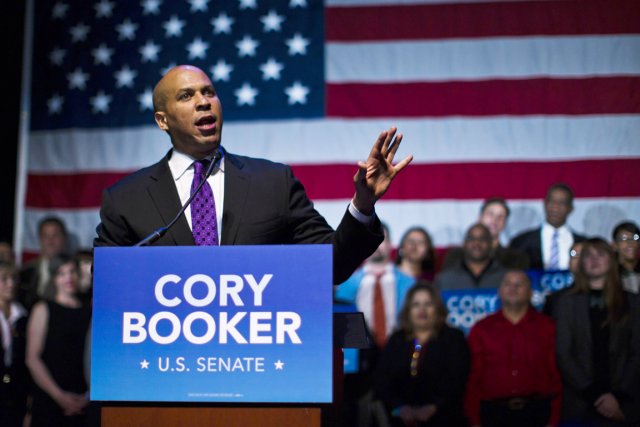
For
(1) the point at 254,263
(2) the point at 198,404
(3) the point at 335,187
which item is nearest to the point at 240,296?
(1) the point at 254,263

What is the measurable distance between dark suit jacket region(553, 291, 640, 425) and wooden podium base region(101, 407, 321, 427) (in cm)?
337

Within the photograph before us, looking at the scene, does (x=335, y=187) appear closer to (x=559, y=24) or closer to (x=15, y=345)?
(x=559, y=24)

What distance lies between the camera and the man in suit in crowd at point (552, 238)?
242 inches

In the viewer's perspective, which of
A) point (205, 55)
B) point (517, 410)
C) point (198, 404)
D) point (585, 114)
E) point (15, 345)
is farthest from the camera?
point (205, 55)

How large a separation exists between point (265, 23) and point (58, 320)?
327 centimetres

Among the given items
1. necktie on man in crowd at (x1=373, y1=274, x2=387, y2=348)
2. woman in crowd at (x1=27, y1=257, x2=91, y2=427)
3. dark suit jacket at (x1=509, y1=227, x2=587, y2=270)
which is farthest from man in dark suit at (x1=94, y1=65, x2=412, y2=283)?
dark suit jacket at (x1=509, y1=227, x2=587, y2=270)

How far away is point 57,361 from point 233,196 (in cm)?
328

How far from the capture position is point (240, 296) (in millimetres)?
1962

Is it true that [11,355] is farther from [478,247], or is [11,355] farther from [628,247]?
[628,247]

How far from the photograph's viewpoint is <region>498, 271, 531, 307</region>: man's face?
201 inches

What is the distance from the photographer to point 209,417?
194cm

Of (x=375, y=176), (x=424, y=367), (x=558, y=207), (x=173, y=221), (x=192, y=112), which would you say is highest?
(x=558, y=207)

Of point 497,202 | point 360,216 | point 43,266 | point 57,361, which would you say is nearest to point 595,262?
point 497,202

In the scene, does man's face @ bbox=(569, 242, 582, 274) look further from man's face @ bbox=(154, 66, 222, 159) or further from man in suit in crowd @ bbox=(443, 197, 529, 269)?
man's face @ bbox=(154, 66, 222, 159)
